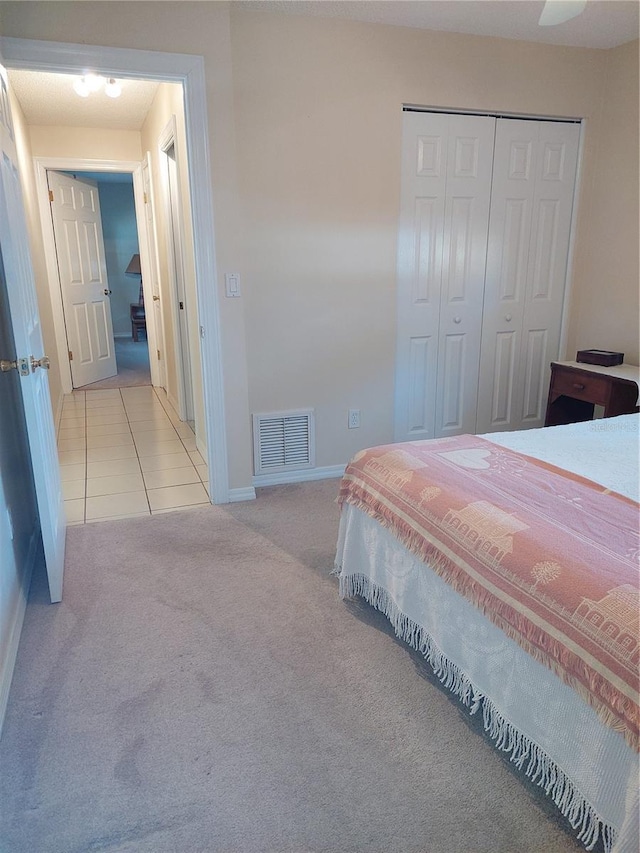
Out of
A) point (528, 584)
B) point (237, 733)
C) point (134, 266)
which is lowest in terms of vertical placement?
point (237, 733)

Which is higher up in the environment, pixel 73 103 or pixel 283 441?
pixel 73 103

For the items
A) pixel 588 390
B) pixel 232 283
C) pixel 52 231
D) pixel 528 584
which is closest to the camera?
pixel 528 584

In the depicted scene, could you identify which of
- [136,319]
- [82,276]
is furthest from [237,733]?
[136,319]

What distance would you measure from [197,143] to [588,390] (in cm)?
246

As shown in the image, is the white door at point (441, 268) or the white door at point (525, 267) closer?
the white door at point (441, 268)

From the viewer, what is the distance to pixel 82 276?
19.0 ft

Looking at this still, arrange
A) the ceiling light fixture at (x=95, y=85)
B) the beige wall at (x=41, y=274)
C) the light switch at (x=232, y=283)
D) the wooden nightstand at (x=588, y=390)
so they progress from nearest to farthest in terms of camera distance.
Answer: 1. the light switch at (x=232, y=283)
2. the wooden nightstand at (x=588, y=390)
3. the ceiling light fixture at (x=95, y=85)
4. the beige wall at (x=41, y=274)

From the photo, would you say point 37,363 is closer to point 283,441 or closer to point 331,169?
point 283,441

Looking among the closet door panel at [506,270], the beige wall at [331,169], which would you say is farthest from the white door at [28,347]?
Result: the closet door panel at [506,270]

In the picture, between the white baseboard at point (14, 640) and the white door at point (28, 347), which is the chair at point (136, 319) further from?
the white baseboard at point (14, 640)

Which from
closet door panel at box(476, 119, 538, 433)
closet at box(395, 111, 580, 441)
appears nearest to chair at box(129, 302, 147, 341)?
closet at box(395, 111, 580, 441)

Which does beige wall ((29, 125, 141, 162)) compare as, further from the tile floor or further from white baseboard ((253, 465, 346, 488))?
white baseboard ((253, 465, 346, 488))

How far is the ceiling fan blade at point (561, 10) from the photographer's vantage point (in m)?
1.75

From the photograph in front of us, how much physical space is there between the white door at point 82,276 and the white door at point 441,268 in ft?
12.1
